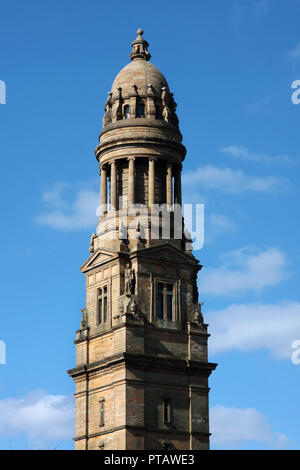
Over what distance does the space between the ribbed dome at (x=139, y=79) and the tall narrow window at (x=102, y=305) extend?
17.4 m

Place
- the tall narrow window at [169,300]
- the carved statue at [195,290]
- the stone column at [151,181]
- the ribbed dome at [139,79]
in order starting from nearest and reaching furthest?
the tall narrow window at [169,300] → the stone column at [151,181] → the carved statue at [195,290] → the ribbed dome at [139,79]

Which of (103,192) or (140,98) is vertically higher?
(140,98)

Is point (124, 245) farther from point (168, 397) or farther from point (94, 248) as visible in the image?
point (168, 397)

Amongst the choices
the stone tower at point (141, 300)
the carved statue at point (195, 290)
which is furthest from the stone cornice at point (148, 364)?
the carved statue at point (195, 290)

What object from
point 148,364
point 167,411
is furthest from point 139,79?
point 167,411

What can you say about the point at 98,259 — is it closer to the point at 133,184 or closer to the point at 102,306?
the point at 102,306

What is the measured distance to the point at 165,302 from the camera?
281ft

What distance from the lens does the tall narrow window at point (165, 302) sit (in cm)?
8544

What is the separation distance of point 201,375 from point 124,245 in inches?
471

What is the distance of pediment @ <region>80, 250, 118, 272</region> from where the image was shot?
283 feet

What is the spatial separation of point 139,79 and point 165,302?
20024 millimetres

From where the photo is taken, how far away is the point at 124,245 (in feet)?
283

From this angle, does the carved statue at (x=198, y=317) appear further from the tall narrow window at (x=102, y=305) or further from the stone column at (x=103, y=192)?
the stone column at (x=103, y=192)
